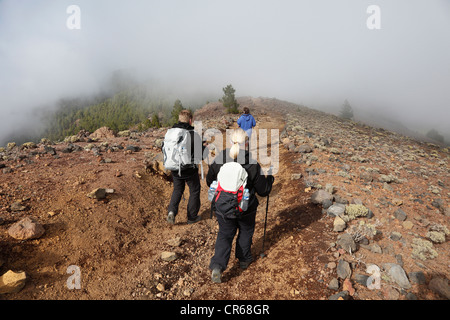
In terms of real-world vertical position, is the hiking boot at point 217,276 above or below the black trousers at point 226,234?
below

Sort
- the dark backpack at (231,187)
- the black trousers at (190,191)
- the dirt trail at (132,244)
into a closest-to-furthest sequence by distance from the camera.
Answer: the dark backpack at (231,187) < the dirt trail at (132,244) < the black trousers at (190,191)

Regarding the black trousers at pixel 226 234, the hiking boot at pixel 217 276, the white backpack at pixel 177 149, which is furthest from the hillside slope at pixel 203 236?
the white backpack at pixel 177 149

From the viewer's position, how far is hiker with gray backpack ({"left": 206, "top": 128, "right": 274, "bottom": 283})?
4.34m

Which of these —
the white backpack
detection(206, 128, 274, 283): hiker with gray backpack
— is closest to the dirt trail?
detection(206, 128, 274, 283): hiker with gray backpack

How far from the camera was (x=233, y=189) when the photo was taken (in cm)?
432

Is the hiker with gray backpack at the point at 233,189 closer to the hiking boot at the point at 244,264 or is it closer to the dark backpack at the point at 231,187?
the dark backpack at the point at 231,187

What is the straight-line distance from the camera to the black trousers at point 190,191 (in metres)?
6.65

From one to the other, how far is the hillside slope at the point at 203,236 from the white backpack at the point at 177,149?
2145mm

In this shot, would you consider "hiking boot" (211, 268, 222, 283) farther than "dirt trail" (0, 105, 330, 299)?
Yes

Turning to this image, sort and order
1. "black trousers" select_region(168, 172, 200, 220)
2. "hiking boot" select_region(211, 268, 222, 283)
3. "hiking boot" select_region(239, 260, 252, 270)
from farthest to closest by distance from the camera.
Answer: "black trousers" select_region(168, 172, 200, 220), "hiking boot" select_region(239, 260, 252, 270), "hiking boot" select_region(211, 268, 222, 283)

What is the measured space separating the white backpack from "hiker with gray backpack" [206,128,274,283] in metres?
1.68

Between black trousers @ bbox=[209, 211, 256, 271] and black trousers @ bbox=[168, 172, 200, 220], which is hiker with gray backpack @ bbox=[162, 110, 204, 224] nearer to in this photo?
black trousers @ bbox=[168, 172, 200, 220]

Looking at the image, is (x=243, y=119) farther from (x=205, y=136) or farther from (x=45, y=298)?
(x=45, y=298)

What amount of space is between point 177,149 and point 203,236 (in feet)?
8.83
